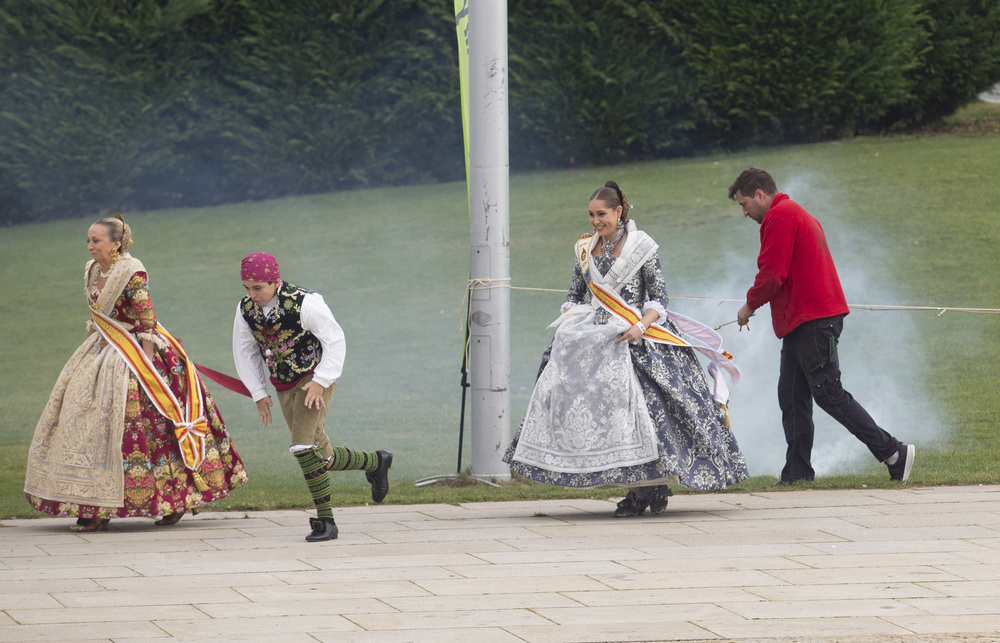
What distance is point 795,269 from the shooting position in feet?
20.4

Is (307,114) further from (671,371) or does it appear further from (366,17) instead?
(671,371)

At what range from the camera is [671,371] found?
18.8 ft

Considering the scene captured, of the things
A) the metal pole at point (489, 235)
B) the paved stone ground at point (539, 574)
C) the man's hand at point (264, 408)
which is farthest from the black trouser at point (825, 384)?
the man's hand at point (264, 408)

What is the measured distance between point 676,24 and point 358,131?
5.20 m

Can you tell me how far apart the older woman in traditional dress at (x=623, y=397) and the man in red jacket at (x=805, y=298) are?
0.59 metres

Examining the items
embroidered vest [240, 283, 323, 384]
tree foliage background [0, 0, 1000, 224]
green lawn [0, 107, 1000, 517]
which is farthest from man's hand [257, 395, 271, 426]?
tree foliage background [0, 0, 1000, 224]

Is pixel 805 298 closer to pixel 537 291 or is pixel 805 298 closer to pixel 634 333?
pixel 634 333

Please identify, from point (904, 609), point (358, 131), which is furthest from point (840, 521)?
point (358, 131)

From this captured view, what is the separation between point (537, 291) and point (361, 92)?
6.86m

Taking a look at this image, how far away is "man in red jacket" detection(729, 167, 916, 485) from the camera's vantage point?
20.1ft

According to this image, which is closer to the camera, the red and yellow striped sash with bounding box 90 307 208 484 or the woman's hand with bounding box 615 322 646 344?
the woman's hand with bounding box 615 322 646 344

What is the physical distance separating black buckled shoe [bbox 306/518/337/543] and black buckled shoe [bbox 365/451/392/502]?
0.45m

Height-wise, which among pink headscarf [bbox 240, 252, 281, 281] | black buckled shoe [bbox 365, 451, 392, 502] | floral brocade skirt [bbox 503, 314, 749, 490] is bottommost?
black buckled shoe [bbox 365, 451, 392, 502]

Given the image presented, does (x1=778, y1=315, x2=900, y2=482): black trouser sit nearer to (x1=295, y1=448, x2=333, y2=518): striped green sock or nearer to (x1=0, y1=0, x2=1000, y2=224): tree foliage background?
(x1=295, y1=448, x2=333, y2=518): striped green sock
